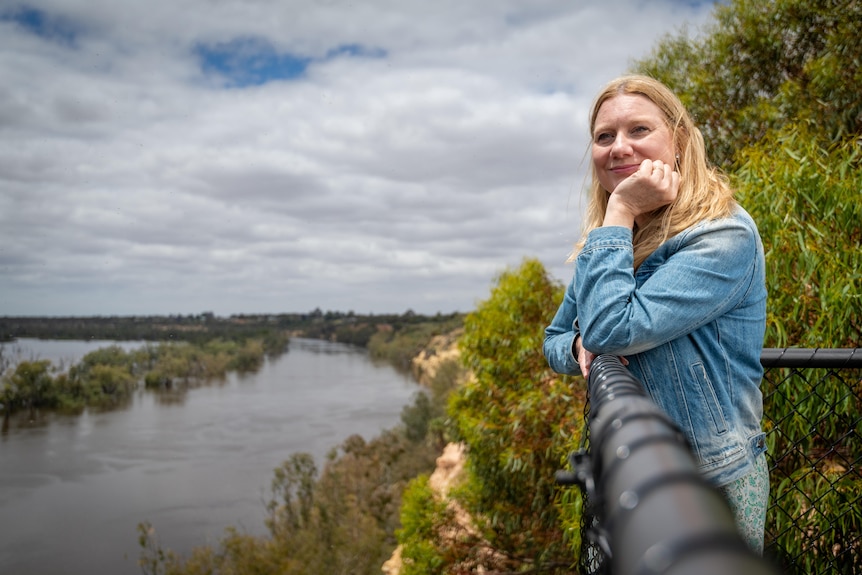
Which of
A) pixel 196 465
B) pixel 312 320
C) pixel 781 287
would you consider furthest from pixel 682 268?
pixel 312 320

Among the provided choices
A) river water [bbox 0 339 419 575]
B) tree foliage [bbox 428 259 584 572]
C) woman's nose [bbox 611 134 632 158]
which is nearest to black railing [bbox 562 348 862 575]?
woman's nose [bbox 611 134 632 158]

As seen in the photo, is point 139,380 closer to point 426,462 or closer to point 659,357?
point 426,462

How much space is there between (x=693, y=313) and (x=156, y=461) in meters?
51.8

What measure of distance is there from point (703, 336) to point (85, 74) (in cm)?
10737

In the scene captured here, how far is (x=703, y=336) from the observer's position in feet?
3.69

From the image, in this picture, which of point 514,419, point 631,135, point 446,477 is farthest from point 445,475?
point 631,135

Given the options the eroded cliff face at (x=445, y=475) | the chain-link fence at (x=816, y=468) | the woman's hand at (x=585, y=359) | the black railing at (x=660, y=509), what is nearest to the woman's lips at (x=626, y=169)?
the woman's hand at (x=585, y=359)

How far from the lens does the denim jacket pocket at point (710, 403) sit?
3.59 ft

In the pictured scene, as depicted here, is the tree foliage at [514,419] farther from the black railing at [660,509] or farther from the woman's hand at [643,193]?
the black railing at [660,509]

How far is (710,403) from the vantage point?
3.59 feet

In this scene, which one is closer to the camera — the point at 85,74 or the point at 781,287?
the point at 781,287

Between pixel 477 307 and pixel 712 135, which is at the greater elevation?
pixel 712 135

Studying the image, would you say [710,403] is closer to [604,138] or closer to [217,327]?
[604,138]

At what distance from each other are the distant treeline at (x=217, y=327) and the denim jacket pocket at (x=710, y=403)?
142ft
